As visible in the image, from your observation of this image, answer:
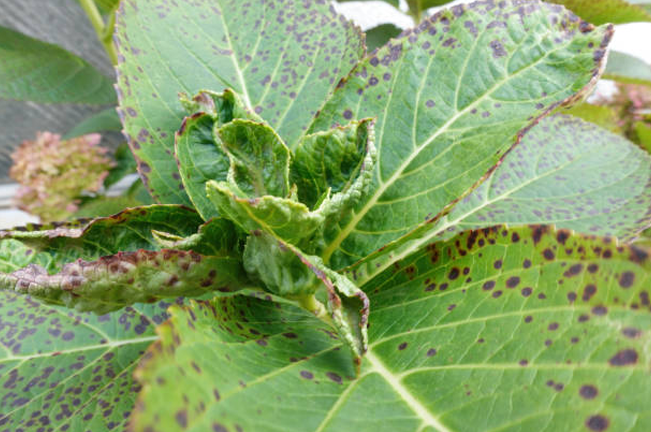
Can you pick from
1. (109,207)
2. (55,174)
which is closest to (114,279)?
(109,207)

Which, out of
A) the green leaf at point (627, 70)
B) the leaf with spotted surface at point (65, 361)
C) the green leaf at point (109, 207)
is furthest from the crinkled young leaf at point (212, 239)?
the green leaf at point (627, 70)

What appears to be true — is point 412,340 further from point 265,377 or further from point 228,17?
point 228,17

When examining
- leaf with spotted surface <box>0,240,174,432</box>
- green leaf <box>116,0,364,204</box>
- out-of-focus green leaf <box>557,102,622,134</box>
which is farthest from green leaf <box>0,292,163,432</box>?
out-of-focus green leaf <box>557,102,622,134</box>

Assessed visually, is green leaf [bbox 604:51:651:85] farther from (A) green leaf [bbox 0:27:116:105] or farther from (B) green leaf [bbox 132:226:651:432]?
(A) green leaf [bbox 0:27:116:105]

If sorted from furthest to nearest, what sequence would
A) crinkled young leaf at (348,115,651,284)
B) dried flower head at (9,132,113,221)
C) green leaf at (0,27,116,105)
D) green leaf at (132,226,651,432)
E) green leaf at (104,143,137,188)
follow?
green leaf at (104,143,137,188) < dried flower head at (9,132,113,221) < green leaf at (0,27,116,105) < crinkled young leaf at (348,115,651,284) < green leaf at (132,226,651,432)

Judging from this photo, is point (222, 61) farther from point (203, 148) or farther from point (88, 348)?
point (88, 348)

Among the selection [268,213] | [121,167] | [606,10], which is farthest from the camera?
[121,167]
